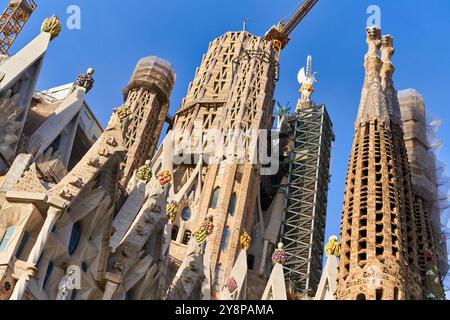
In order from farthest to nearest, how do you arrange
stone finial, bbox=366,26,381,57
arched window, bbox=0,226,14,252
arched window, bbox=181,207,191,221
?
1. arched window, bbox=181,207,191,221
2. stone finial, bbox=366,26,381,57
3. arched window, bbox=0,226,14,252

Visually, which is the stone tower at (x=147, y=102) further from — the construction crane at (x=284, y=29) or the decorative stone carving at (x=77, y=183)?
the decorative stone carving at (x=77, y=183)

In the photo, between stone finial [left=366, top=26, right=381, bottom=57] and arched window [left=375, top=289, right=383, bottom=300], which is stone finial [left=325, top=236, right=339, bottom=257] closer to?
arched window [left=375, top=289, right=383, bottom=300]

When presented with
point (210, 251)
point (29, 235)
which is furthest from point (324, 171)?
point (29, 235)

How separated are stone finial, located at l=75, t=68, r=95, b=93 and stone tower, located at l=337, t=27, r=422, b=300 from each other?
530 inches

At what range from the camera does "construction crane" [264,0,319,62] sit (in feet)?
191

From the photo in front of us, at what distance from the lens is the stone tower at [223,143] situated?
39.3 metres

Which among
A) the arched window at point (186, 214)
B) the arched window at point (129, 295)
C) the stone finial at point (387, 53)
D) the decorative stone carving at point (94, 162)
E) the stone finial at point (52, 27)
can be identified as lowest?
the arched window at point (129, 295)

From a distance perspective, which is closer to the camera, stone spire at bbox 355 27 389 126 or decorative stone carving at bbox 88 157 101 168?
decorative stone carving at bbox 88 157 101 168

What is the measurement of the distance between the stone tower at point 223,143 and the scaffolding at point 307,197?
3.04 metres


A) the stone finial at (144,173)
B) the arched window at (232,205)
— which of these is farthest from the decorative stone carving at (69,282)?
the arched window at (232,205)

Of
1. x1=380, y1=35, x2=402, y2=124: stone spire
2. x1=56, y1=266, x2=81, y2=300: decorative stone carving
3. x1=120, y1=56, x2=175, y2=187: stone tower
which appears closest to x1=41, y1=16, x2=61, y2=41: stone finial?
x1=56, y1=266, x2=81, y2=300: decorative stone carving

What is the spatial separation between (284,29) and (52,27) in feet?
110
